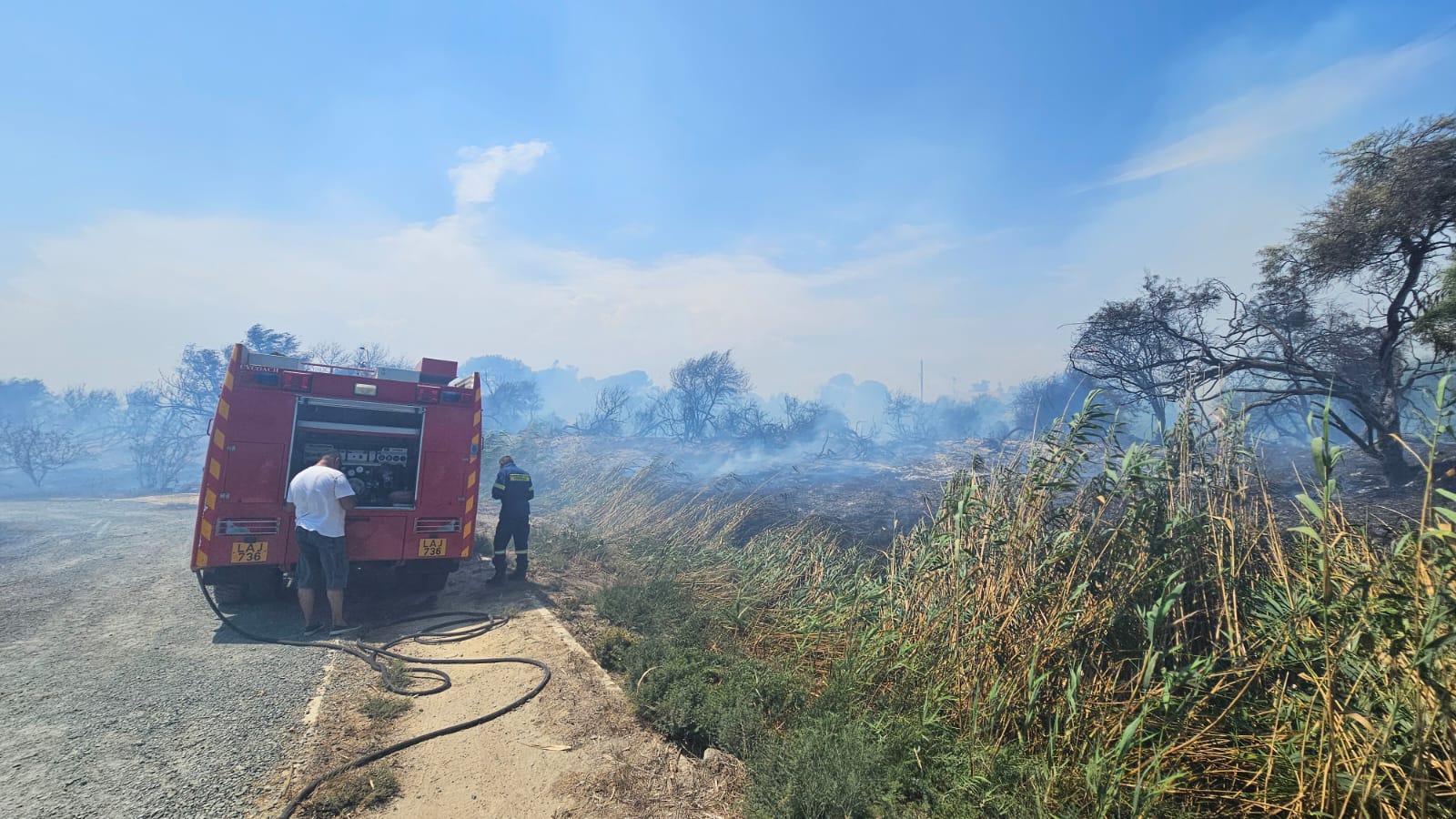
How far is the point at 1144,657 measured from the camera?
3309mm

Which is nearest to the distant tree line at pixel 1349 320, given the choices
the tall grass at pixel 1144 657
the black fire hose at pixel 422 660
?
the tall grass at pixel 1144 657

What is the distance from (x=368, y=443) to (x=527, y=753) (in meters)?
4.87

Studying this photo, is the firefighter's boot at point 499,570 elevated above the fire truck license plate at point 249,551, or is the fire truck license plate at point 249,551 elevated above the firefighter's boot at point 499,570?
the fire truck license plate at point 249,551

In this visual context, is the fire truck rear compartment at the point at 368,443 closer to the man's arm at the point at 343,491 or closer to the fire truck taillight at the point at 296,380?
the fire truck taillight at the point at 296,380

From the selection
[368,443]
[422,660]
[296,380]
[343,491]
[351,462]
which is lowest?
[422,660]

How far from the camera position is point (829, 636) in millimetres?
5266

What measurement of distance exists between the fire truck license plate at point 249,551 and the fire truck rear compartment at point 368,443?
76 centimetres

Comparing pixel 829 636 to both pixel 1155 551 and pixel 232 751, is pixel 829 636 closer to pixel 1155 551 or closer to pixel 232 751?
pixel 1155 551

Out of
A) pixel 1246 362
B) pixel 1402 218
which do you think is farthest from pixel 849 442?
pixel 1402 218

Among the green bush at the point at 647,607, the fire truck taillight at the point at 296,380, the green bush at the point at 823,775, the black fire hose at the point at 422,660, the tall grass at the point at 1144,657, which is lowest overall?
the black fire hose at the point at 422,660

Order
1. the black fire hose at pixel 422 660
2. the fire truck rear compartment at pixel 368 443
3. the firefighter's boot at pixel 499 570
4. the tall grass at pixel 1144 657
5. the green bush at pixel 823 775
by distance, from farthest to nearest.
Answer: the firefighter's boot at pixel 499 570
the fire truck rear compartment at pixel 368 443
the black fire hose at pixel 422 660
the green bush at pixel 823 775
the tall grass at pixel 1144 657

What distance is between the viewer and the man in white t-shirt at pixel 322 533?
5902 mm

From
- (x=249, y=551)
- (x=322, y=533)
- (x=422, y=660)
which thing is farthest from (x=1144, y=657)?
(x=249, y=551)

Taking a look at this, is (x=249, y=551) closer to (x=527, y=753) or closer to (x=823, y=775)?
(x=527, y=753)
